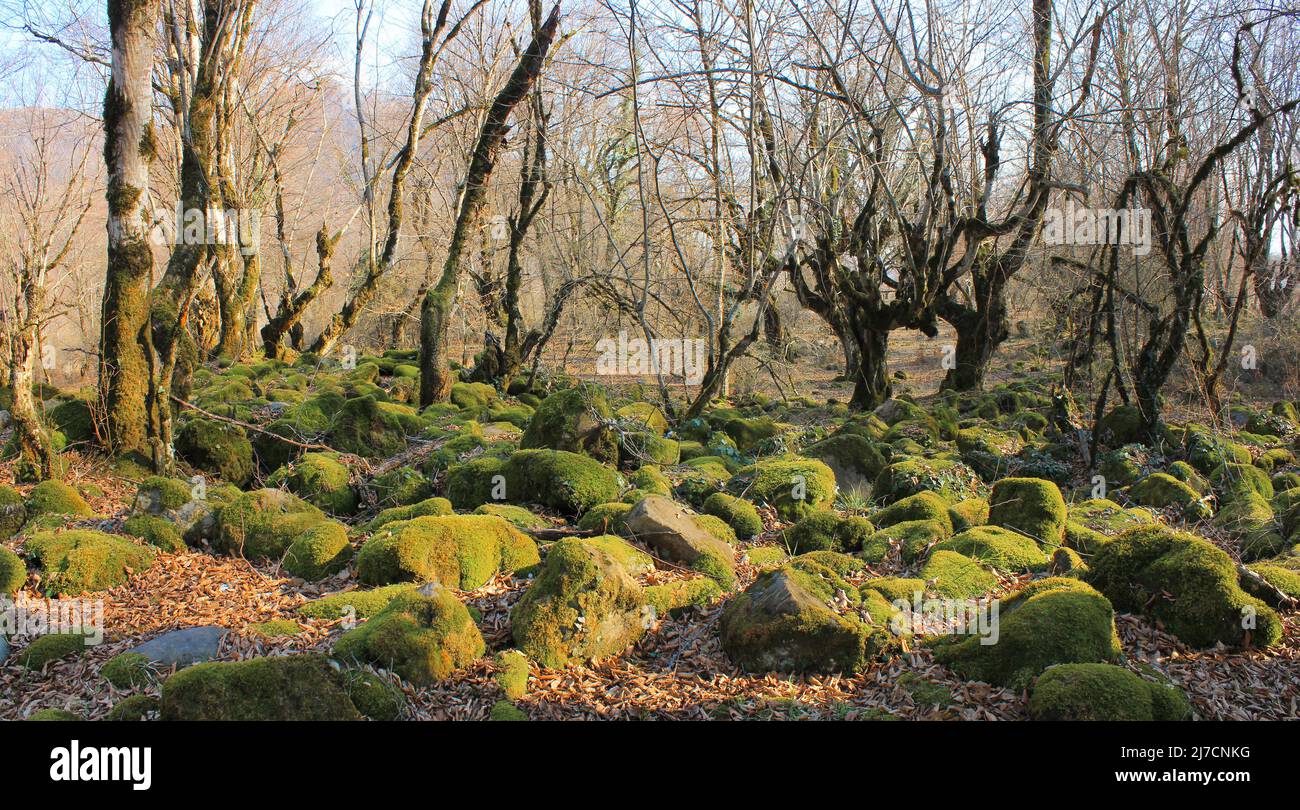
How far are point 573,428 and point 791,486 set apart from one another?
2.26 meters

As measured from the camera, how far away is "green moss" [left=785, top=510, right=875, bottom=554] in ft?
22.7

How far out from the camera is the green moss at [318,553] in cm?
606

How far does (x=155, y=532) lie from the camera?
246 inches

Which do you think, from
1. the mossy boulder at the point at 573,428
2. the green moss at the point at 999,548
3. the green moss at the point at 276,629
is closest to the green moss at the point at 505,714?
the green moss at the point at 276,629

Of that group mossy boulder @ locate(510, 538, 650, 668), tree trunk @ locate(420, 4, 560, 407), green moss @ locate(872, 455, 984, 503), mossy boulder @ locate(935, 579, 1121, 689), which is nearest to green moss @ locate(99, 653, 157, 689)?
mossy boulder @ locate(510, 538, 650, 668)

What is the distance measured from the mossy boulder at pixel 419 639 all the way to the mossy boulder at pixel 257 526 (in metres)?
1.88

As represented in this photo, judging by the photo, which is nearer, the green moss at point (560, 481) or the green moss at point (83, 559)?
the green moss at point (83, 559)

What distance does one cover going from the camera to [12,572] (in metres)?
5.23

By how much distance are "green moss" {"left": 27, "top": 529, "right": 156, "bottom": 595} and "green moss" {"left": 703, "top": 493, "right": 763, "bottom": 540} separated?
13.8 ft

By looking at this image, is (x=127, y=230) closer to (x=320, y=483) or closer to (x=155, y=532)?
(x=320, y=483)

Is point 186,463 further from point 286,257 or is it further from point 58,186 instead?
point 286,257

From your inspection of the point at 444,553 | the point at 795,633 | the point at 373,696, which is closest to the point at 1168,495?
the point at 795,633

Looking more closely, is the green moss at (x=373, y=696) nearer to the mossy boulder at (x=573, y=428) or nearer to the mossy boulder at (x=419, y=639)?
the mossy boulder at (x=419, y=639)
